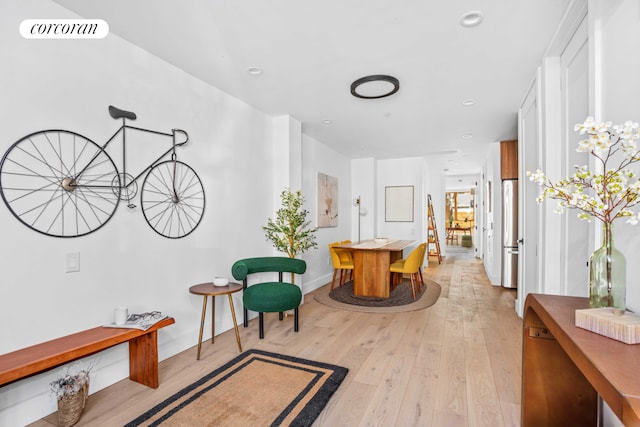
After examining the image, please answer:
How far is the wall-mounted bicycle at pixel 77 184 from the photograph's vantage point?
195 cm

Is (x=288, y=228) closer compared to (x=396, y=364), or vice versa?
(x=396, y=364)

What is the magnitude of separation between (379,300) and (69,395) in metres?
3.68

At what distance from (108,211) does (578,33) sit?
3.55 m

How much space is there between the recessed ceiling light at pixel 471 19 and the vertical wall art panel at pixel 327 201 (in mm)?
3638

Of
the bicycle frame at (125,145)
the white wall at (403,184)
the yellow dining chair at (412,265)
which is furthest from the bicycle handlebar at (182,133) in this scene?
the white wall at (403,184)

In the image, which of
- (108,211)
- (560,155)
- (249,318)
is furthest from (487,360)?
(108,211)

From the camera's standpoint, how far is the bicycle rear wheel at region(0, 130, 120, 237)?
6.31ft

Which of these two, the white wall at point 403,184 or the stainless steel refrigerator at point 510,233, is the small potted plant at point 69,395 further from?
the white wall at point 403,184

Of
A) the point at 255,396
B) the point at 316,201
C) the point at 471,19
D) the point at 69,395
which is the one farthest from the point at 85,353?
the point at 316,201

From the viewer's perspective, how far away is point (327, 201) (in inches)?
232

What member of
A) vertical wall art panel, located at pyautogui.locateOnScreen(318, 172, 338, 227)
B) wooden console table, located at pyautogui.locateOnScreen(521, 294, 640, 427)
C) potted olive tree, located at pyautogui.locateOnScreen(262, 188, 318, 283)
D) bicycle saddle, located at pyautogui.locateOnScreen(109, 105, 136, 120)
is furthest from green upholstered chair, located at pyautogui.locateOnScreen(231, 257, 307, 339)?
vertical wall art panel, located at pyautogui.locateOnScreen(318, 172, 338, 227)

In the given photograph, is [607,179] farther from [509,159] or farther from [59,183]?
[509,159]

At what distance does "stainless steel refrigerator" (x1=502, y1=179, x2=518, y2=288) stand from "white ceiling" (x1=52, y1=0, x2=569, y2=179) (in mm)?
1447

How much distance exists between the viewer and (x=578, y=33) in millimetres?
2129
